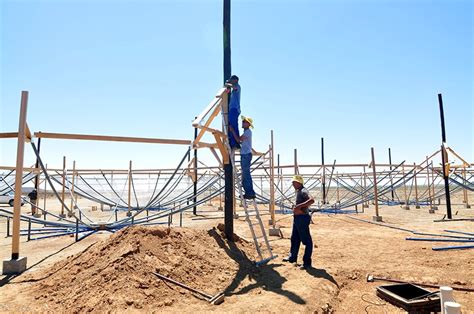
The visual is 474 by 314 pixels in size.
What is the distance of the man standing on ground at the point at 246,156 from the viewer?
17.6 feet

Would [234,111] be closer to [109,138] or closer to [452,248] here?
[109,138]

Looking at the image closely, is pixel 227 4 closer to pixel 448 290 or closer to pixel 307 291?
pixel 307 291

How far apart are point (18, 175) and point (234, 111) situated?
3.68m

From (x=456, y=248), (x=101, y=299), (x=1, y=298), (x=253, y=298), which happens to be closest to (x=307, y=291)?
(x=253, y=298)

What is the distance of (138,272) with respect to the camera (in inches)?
141

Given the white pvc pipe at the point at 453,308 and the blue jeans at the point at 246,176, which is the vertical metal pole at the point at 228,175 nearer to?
the blue jeans at the point at 246,176

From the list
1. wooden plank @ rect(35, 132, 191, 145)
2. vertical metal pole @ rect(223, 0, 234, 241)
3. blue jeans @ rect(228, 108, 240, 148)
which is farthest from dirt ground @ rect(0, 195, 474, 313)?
wooden plank @ rect(35, 132, 191, 145)

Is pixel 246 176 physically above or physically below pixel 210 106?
below

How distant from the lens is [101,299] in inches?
124

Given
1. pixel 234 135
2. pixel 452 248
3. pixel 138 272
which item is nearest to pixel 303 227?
pixel 234 135

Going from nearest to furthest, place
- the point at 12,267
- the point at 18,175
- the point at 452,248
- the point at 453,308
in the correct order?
the point at 453,308
the point at 12,267
the point at 18,175
the point at 452,248

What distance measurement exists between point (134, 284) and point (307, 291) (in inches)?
81.8

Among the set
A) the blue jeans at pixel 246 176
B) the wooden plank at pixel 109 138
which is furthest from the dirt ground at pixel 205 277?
the wooden plank at pixel 109 138

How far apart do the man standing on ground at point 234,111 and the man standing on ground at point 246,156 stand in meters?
0.14
